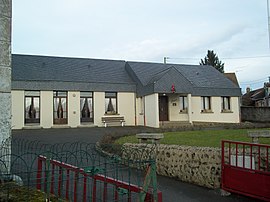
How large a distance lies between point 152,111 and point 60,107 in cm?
835

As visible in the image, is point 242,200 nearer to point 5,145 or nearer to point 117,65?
point 5,145

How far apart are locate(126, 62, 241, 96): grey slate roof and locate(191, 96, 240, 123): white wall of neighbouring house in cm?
72

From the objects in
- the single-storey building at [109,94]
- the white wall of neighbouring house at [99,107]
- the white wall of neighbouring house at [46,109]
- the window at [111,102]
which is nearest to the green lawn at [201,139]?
the single-storey building at [109,94]

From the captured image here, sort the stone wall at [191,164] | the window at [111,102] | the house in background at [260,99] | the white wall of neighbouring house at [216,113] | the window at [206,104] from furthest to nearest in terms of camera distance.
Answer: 1. the house in background at [260,99]
2. the window at [206,104]
3. the white wall of neighbouring house at [216,113]
4. the window at [111,102]
5. the stone wall at [191,164]

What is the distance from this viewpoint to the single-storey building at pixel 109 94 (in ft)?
78.6

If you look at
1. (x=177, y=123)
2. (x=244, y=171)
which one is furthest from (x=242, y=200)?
(x=177, y=123)

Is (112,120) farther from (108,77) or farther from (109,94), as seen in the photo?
(108,77)

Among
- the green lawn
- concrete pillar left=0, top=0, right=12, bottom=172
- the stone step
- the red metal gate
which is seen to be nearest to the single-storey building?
the stone step

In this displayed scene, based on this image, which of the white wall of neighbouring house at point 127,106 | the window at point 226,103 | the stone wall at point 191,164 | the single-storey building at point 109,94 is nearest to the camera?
the stone wall at point 191,164

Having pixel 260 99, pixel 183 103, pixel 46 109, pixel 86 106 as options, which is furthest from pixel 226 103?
pixel 260 99

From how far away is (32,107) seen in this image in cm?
2397

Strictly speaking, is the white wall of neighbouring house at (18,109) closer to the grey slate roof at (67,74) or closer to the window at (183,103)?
the grey slate roof at (67,74)

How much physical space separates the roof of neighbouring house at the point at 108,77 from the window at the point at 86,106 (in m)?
0.70

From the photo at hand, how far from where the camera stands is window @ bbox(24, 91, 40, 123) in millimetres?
23750
